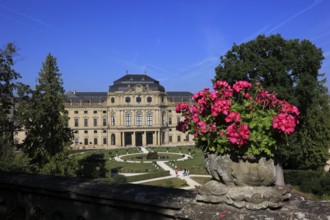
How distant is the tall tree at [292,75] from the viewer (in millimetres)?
24344

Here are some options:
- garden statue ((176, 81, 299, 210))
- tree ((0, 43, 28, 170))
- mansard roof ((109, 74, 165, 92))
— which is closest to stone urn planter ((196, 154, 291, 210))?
garden statue ((176, 81, 299, 210))

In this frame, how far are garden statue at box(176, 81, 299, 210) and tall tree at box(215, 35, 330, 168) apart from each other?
20.4m

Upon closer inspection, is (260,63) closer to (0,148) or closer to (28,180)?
(0,148)

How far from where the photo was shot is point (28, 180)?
553cm

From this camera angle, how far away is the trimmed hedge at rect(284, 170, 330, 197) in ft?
71.4

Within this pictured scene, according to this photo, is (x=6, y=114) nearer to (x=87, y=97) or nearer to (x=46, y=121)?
(x=46, y=121)

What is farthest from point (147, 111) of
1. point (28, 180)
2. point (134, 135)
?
point (28, 180)

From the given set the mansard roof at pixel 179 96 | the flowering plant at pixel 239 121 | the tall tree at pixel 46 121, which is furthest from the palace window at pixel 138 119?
the flowering plant at pixel 239 121

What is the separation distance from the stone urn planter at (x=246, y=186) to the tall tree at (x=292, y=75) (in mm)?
20633

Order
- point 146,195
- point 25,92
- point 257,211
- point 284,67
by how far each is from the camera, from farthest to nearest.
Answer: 1. point 284,67
2. point 25,92
3. point 146,195
4. point 257,211

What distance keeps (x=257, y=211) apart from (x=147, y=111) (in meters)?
69.3

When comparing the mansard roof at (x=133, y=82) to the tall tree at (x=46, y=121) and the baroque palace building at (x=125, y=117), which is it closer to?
the baroque palace building at (x=125, y=117)

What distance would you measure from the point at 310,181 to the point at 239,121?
22094 mm

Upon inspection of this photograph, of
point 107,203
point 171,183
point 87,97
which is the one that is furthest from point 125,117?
point 107,203
